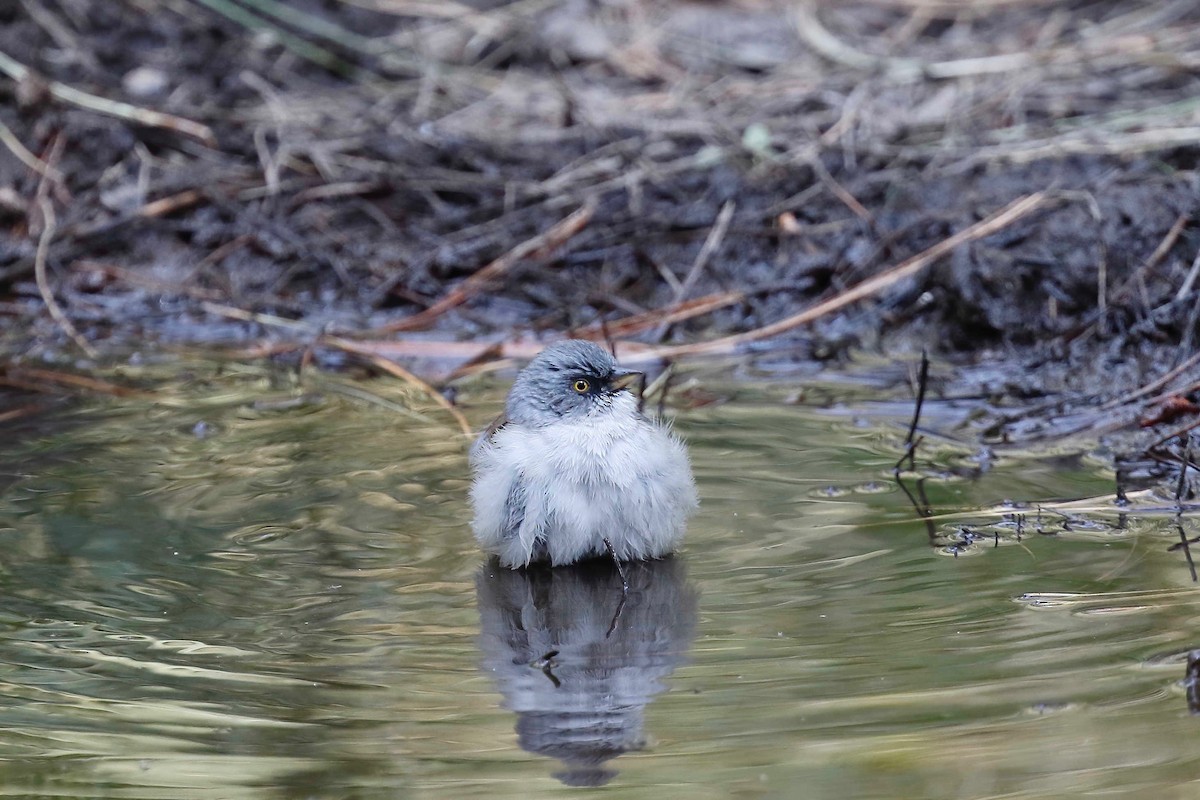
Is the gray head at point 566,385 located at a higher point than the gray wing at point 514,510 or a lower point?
higher

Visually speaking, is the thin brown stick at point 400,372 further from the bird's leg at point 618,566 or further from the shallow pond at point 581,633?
the bird's leg at point 618,566

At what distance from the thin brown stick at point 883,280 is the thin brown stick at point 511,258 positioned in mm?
1091

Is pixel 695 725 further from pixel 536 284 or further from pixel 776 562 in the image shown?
pixel 536 284

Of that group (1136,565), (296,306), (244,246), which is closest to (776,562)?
(1136,565)

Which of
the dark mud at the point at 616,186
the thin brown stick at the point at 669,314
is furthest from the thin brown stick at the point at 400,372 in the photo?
the thin brown stick at the point at 669,314

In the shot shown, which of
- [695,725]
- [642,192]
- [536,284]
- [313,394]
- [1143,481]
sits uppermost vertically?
[642,192]

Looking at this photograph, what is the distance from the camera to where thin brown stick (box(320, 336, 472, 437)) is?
208 inches

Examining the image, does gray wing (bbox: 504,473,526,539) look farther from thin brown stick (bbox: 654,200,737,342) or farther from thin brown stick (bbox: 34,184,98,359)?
thin brown stick (bbox: 34,184,98,359)

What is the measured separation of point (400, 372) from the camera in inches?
231

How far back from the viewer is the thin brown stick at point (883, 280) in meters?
6.15

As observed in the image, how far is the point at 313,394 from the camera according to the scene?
222 inches

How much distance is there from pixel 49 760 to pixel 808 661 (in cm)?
160

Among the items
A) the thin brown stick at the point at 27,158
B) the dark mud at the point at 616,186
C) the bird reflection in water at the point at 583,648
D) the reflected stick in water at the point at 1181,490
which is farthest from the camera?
the thin brown stick at the point at 27,158

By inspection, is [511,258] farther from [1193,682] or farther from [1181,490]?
[1193,682]
